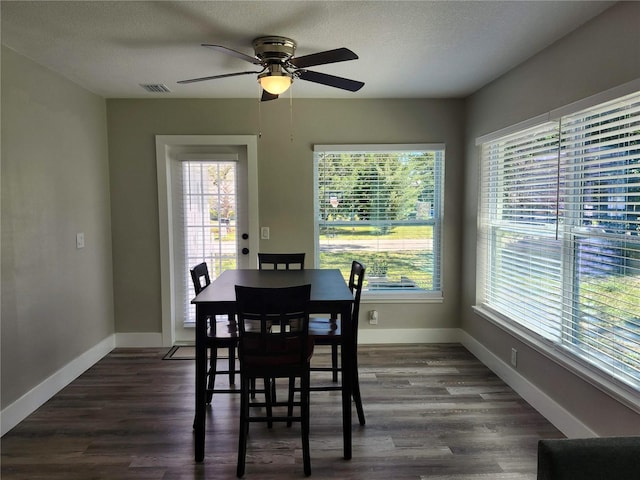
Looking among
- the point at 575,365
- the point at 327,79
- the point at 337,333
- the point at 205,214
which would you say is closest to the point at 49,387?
the point at 205,214

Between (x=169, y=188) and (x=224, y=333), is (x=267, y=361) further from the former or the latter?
(x=169, y=188)

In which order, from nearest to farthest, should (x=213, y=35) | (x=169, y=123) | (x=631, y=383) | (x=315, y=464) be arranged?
(x=631, y=383) < (x=315, y=464) < (x=213, y=35) < (x=169, y=123)

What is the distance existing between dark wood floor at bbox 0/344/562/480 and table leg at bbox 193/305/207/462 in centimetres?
11

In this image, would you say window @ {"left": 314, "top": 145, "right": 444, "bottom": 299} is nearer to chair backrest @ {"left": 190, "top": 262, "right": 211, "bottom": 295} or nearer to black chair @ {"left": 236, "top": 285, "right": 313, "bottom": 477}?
chair backrest @ {"left": 190, "top": 262, "right": 211, "bottom": 295}

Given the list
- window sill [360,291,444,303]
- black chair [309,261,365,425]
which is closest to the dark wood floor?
black chair [309,261,365,425]

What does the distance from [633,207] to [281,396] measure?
2496 mm

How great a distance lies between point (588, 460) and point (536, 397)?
200 cm

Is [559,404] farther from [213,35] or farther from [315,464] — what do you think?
[213,35]

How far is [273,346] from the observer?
7.37 ft

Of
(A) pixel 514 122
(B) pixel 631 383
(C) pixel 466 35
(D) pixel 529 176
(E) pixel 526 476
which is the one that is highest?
(C) pixel 466 35

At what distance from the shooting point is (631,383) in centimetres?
210

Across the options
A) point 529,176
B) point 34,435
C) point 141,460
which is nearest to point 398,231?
point 529,176

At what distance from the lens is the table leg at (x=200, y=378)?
2.32m

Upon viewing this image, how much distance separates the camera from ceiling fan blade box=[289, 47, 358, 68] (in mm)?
2137
